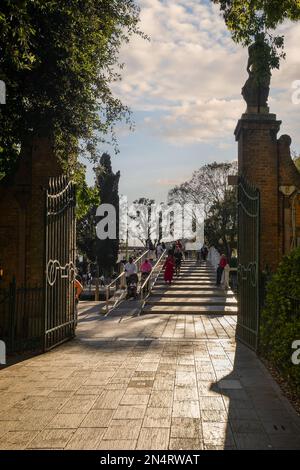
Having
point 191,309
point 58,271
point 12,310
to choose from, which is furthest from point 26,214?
point 191,309

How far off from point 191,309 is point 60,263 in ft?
24.4

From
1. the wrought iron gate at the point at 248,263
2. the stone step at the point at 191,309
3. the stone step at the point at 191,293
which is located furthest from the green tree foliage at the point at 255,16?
the stone step at the point at 191,293

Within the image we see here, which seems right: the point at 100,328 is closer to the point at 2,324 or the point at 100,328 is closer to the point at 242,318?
the point at 2,324

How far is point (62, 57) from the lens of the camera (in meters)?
9.49

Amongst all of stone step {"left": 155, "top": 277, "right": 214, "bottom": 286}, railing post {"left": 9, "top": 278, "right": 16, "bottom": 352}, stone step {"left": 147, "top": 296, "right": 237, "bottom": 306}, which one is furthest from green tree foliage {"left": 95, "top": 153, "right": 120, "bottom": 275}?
railing post {"left": 9, "top": 278, "right": 16, "bottom": 352}

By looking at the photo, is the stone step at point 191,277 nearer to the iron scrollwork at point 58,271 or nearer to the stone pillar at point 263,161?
the stone pillar at point 263,161

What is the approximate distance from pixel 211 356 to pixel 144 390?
2501 millimetres

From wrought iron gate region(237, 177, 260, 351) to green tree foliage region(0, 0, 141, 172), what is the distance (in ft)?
11.8

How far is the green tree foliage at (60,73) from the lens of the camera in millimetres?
9023

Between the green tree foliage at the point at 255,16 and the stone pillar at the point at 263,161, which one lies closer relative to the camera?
the green tree foliage at the point at 255,16

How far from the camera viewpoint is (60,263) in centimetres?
962

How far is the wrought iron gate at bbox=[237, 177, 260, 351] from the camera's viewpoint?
29.5 ft

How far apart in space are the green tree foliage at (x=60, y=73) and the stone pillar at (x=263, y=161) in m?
3.50

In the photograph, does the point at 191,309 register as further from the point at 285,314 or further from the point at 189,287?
the point at 285,314
